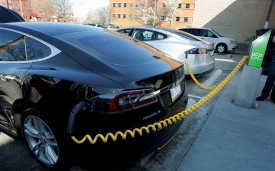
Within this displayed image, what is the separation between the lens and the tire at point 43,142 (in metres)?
2.04

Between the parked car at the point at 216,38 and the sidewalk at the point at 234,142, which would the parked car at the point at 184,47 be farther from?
the parked car at the point at 216,38

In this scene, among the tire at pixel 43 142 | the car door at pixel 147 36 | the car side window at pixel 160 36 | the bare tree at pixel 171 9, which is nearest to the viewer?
the tire at pixel 43 142

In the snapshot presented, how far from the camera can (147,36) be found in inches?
240

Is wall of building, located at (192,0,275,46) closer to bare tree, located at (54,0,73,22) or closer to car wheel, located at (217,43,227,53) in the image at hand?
car wheel, located at (217,43,227,53)

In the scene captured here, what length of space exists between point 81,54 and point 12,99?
3.58ft

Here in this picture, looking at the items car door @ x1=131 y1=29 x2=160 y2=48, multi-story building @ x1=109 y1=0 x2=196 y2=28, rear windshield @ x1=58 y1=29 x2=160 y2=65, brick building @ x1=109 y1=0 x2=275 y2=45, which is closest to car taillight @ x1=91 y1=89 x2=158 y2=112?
rear windshield @ x1=58 y1=29 x2=160 y2=65

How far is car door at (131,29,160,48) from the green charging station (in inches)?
104

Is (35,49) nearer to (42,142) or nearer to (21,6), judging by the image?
(42,142)

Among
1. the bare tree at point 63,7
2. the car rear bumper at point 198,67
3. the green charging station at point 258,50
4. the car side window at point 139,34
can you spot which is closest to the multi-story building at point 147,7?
the bare tree at point 63,7

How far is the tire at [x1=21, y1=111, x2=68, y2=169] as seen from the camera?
2045 millimetres

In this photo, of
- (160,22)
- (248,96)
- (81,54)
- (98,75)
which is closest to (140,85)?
(98,75)

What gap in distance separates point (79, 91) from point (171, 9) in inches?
2058

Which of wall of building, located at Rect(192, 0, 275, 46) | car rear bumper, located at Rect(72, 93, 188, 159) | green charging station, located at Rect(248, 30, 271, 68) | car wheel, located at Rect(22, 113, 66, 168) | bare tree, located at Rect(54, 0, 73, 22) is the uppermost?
bare tree, located at Rect(54, 0, 73, 22)

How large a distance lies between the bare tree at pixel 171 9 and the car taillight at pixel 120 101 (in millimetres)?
50958
